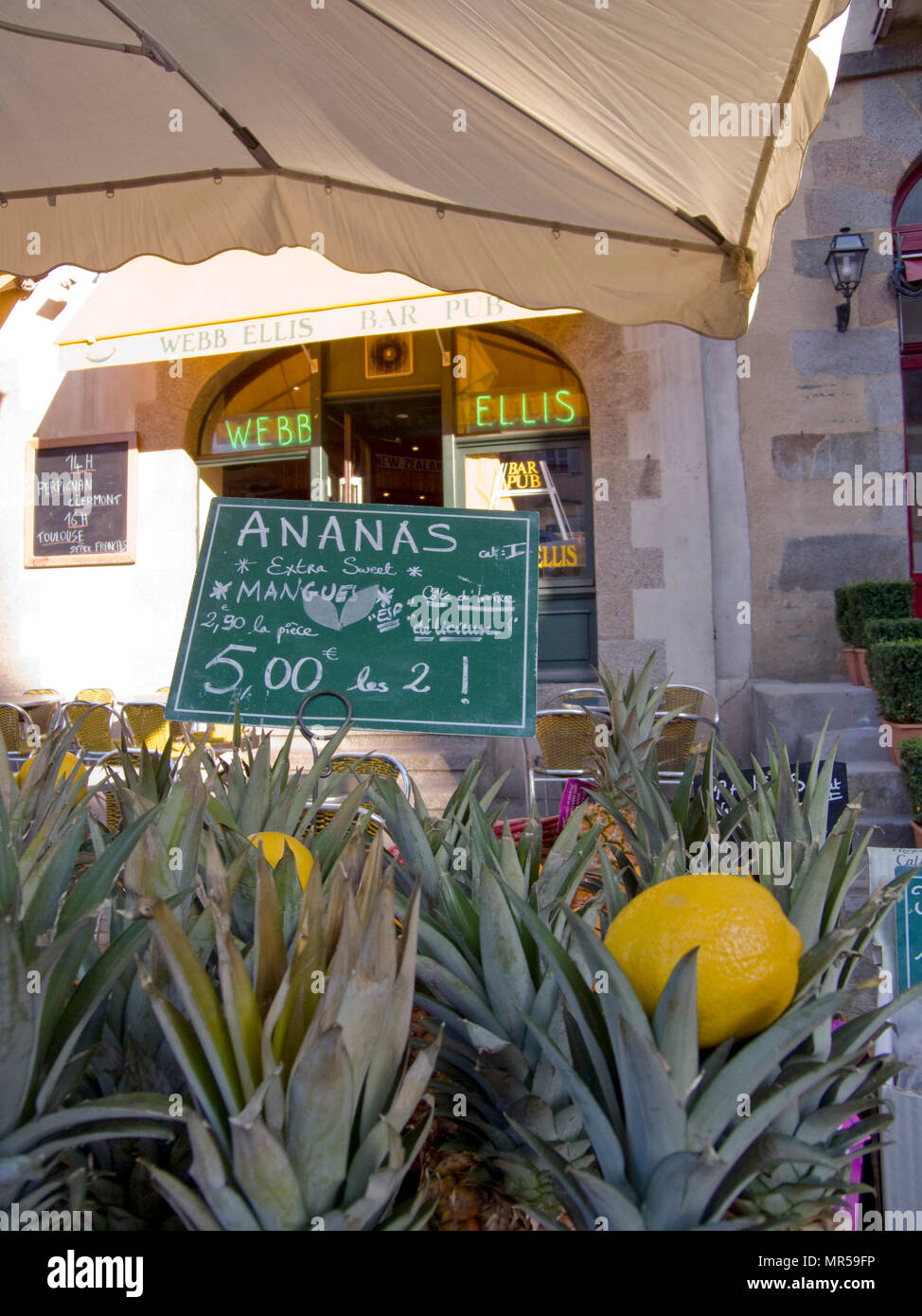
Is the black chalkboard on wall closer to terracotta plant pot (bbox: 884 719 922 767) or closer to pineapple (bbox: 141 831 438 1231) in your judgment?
terracotta plant pot (bbox: 884 719 922 767)

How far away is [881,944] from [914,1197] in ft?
1.02

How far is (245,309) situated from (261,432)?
2108 millimetres

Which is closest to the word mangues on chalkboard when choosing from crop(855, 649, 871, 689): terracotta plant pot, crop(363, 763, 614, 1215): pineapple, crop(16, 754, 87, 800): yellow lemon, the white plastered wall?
crop(16, 754, 87, 800): yellow lemon

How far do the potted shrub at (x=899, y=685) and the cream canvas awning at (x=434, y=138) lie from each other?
2246 millimetres

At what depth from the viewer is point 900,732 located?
498 centimetres

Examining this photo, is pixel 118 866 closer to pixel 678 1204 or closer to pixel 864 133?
pixel 678 1204

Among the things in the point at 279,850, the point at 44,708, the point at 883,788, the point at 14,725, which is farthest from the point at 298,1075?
the point at 44,708

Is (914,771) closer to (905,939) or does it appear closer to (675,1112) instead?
(905,939)

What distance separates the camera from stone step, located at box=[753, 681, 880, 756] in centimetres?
601

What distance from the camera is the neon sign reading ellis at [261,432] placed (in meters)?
8.67

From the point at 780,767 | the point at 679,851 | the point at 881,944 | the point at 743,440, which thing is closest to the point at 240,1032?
the point at 679,851

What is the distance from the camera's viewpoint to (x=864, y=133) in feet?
23.9

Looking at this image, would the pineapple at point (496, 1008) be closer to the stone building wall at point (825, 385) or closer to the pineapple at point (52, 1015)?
the pineapple at point (52, 1015)
